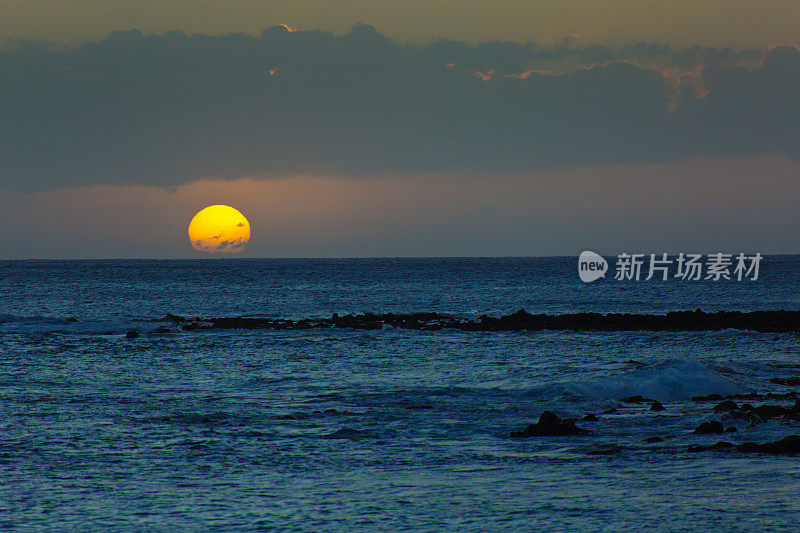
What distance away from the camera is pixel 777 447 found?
592 inches

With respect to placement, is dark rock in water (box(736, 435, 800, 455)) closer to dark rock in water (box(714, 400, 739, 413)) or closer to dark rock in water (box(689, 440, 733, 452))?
dark rock in water (box(689, 440, 733, 452))

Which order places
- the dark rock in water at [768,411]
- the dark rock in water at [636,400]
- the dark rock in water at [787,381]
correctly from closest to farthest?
the dark rock in water at [768,411]
the dark rock in water at [636,400]
the dark rock in water at [787,381]

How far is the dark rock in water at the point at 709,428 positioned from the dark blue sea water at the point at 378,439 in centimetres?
37

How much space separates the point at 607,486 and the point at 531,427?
436 centimetres

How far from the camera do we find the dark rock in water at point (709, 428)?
16828 mm

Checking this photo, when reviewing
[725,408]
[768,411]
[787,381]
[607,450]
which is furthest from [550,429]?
[787,381]

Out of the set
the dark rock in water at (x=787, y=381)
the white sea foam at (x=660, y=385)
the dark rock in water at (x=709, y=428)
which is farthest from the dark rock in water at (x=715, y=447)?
the dark rock in water at (x=787, y=381)

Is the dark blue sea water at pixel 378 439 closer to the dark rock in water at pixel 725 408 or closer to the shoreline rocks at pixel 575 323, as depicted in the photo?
the dark rock in water at pixel 725 408

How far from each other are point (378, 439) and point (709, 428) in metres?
6.53

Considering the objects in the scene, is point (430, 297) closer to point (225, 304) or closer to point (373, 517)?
point (225, 304)

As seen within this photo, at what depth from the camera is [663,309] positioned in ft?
213

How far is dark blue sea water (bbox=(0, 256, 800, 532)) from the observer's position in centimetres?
1163

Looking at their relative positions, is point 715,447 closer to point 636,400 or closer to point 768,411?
point 768,411

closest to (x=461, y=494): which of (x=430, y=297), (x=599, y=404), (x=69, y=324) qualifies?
(x=599, y=404)
